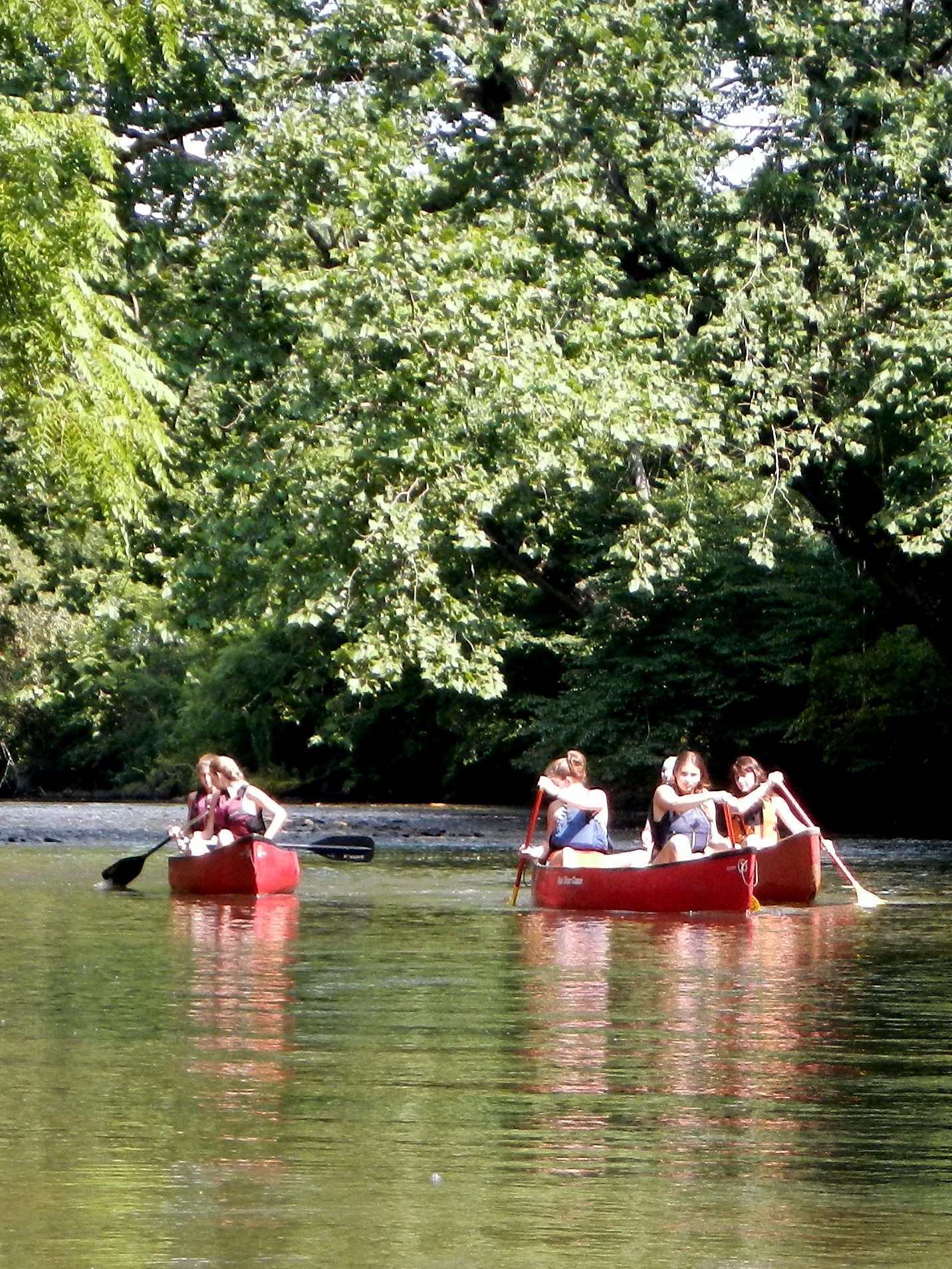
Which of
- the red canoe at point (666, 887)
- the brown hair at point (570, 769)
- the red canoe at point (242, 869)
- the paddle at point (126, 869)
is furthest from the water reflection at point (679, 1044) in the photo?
the paddle at point (126, 869)

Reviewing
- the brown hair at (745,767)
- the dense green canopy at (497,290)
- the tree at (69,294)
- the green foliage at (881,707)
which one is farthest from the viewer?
the green foliage at (881,707)

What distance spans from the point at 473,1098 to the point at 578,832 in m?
11.0

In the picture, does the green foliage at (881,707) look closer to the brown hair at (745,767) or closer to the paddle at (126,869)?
the brown hair at (745,767)

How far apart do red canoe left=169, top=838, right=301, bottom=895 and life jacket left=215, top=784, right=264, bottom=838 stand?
2.65 feet

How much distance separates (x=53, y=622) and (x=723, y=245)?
101 ft

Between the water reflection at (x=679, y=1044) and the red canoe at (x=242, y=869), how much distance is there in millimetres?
4245

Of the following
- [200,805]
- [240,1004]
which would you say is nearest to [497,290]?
[200,805]

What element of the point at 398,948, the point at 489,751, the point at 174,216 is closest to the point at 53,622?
the point at 489,751

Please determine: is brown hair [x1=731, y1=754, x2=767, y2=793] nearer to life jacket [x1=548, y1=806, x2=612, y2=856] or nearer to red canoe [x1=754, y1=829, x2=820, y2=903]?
red canoe [x1=754, y1=829, x2=820, y2=903]

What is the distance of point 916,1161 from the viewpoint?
264 inches

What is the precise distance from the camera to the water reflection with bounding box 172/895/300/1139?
25.9 ft

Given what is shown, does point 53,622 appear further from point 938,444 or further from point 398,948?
→ point 398,948

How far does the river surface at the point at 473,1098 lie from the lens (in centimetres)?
561

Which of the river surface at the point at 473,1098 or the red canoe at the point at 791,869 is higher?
the red canoe at the point at 791,869
